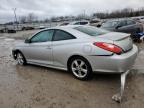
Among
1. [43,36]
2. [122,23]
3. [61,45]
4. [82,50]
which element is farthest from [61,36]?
[122,23]

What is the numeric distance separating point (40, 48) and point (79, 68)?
1618 mm

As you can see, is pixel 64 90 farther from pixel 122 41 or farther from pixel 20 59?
pixel 20 59

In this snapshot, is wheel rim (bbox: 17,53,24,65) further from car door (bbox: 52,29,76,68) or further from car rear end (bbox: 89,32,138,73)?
car rear end (bbox: 89,32,138,73)

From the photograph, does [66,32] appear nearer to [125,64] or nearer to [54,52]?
[54,52]

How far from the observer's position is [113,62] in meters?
4.09

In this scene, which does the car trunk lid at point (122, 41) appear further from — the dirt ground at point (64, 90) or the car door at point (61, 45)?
the car door at point (61, 45)

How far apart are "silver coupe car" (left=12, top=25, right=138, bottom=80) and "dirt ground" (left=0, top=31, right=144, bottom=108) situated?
0.37 m

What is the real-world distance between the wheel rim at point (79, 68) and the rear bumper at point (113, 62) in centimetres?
33

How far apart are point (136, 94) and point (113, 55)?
96 cm

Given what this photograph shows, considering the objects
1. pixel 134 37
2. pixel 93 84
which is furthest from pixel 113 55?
pixel 134 37

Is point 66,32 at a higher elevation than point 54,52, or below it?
higher

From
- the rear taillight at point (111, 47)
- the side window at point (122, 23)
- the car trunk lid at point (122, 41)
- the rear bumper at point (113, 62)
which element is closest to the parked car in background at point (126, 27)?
the side window at point (122, 23)

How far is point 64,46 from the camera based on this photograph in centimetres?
502

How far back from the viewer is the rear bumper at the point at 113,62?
407cm
